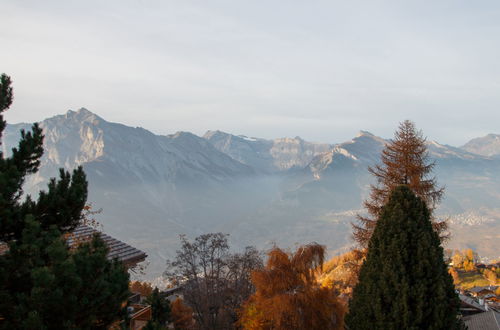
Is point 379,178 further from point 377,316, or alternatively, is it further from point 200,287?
point 200,287

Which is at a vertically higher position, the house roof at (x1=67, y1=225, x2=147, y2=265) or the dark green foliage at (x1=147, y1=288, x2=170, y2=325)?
the house roof at (x1=67, y1=225, x2=147, y2=265)

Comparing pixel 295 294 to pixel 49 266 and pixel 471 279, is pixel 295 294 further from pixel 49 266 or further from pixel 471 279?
pixel 471 279

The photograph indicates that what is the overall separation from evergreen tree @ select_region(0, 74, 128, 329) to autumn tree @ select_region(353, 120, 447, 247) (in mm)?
13725

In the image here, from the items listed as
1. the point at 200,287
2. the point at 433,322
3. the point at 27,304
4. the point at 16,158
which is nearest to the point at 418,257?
the point at 433,322

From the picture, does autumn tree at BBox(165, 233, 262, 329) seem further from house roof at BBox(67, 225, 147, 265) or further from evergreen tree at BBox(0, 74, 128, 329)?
evergreen tree at BBox(0, 74, 128, 329)

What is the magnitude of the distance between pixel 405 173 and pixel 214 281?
1546 centimetres

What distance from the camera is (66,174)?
7.94 m

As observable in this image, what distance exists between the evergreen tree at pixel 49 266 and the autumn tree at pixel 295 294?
27.9 ft

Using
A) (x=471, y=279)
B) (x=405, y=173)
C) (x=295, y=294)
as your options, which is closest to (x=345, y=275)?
(x=471, y=279)

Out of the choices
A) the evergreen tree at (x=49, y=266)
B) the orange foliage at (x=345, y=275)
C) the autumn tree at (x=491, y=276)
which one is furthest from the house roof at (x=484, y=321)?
the autumn tree at (x=491, y=276)

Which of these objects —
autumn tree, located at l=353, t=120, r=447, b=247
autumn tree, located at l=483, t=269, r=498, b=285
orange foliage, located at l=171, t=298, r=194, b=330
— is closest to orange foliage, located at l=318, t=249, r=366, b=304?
autumn tree, located at l=353, t=120, r=447, b=247

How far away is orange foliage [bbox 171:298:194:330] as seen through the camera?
1061 inches

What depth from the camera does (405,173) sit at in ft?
58.1

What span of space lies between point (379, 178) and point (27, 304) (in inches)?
652
